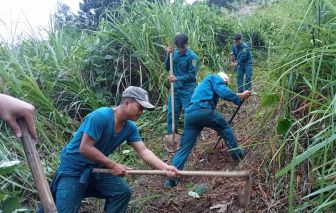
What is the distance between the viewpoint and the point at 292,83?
9.12ft

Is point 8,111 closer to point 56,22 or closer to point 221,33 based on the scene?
point 56,22

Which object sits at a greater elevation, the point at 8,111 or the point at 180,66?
the point at 8,111

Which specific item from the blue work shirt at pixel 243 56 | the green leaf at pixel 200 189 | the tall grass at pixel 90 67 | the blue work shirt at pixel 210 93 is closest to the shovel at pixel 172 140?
the tall grass at pixel 90 67

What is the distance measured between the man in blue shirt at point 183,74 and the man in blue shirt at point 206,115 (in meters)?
1.08

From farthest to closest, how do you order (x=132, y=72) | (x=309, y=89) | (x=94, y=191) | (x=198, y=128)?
(x=132, y=72) → (x=198, y=128) → (x=94, y=191) → (x=309, y=89)

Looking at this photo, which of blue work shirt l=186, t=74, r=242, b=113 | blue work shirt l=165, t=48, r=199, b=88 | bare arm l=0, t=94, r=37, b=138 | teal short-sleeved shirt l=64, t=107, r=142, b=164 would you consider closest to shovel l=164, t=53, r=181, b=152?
blue work shirt l=165, t=48, r=199, b=88

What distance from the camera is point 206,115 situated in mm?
3877

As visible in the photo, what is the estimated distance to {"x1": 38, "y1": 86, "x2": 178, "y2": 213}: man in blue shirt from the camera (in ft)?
8.87

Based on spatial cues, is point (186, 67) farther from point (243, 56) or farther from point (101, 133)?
point (101, 133)

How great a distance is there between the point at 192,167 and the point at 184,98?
121cm

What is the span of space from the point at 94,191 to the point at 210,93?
5.97 ft

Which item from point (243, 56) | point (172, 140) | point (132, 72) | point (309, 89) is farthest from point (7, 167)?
point (243, 56)

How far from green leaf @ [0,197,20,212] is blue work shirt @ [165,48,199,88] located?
3.70 m

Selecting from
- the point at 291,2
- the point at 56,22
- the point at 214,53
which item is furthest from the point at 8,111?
the point at 214,53
